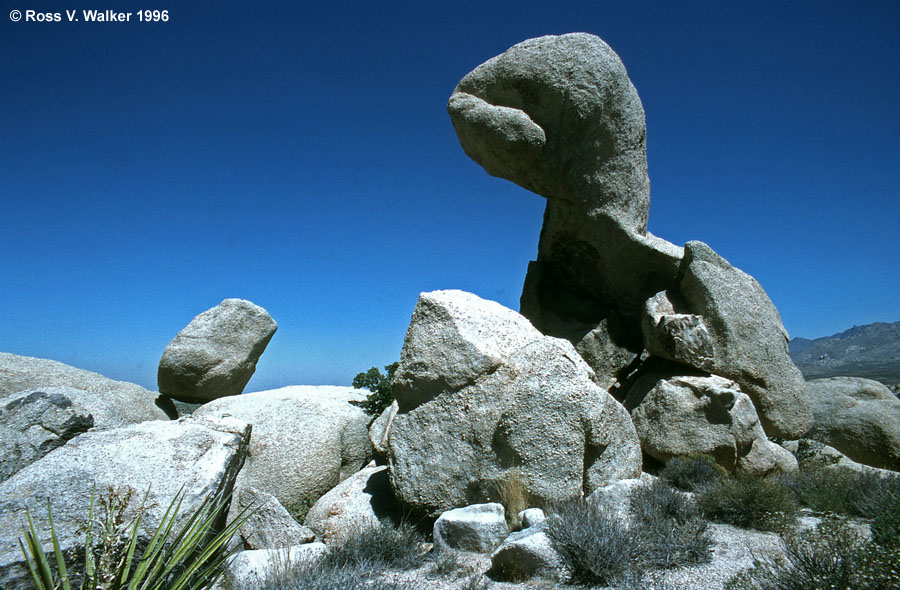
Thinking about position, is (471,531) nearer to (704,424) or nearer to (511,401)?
(511,401)

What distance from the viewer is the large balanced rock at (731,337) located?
8.12 metres

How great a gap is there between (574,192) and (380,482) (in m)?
5.59

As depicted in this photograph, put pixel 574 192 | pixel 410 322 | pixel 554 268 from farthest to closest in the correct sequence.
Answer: pixel 554 268, pixel 574 192, pixel 410 322

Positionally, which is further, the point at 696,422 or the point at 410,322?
the point at 696,422

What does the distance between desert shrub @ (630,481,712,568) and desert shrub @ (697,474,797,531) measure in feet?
0.82

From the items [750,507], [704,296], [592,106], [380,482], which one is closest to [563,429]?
[750,507]

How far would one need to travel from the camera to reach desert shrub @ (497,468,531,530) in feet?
19.1

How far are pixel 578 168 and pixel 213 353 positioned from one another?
22.5 ft

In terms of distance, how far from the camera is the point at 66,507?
194 inches

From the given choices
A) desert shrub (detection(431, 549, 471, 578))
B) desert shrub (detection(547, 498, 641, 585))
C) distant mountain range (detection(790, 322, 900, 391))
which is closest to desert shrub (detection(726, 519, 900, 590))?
desert shrub (detection(547, 498, 641, 585))

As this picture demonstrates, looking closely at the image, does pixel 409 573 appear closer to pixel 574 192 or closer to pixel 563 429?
pixel 563 429

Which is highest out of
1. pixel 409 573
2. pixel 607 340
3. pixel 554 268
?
pixel 554 268

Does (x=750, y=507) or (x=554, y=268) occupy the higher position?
(x=554, y=268)

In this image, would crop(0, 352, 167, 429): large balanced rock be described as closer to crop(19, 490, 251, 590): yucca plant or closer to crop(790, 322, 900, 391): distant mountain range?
crop(19, 490, 251, 590): yucca plant
